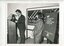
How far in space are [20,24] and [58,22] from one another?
359mm

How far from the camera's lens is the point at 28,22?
1077 millimetres

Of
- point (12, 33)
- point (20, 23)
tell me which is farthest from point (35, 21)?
point (12, 33)

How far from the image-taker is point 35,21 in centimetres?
108

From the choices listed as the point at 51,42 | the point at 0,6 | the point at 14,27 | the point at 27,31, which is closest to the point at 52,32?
the point at 51,42

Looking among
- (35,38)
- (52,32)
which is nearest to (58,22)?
(52,32)

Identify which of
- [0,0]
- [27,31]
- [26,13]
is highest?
[0,0]

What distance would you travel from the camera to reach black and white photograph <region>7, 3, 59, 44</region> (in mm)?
1070

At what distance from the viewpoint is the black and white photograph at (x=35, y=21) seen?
107 cm

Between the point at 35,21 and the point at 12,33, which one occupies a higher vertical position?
the point at 35,21

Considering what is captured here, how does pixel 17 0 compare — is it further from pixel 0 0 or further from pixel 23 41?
pixel 23 41

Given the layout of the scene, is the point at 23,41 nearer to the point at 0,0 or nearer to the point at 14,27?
the point at 14,27

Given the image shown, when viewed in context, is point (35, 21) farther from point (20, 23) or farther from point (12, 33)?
point (12, 33)

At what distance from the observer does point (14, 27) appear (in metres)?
1.09

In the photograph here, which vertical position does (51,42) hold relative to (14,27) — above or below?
below
